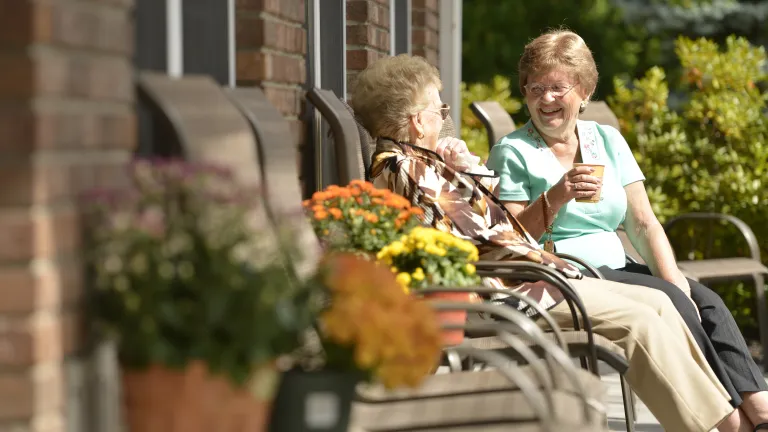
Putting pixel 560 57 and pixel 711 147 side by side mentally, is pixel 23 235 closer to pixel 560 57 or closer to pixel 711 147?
pixel 560 57

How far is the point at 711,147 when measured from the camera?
7199 millimetres

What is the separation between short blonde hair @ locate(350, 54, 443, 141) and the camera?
3.74 meters

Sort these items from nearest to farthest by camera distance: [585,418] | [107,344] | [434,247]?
[107,344]
[585,418]
[434,247]

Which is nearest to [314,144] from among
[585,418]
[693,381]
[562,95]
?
[562,95]

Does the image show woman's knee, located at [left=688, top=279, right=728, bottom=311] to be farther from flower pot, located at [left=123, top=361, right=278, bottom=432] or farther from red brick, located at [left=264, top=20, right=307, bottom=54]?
flower pot, located at [left=123, top=361, right=278, bottom=432]

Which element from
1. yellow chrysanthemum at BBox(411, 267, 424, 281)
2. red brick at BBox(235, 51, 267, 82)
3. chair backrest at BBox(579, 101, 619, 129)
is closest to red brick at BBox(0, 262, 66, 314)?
yellow chrysanthemum at BBox(411, 267, 424, 281)

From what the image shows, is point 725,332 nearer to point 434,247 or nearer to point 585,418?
point 434,247

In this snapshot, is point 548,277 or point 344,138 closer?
point 548,277

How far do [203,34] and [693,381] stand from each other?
64.6 inches

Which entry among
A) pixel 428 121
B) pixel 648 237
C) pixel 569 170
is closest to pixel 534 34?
pixel 648 237

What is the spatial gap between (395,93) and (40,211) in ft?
6.57

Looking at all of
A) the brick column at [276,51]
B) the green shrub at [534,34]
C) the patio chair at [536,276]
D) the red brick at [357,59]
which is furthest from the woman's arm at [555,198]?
the green shrub at [534,34]

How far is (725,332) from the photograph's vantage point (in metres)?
3.91

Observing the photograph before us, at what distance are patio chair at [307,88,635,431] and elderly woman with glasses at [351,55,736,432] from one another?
61 millimetres
